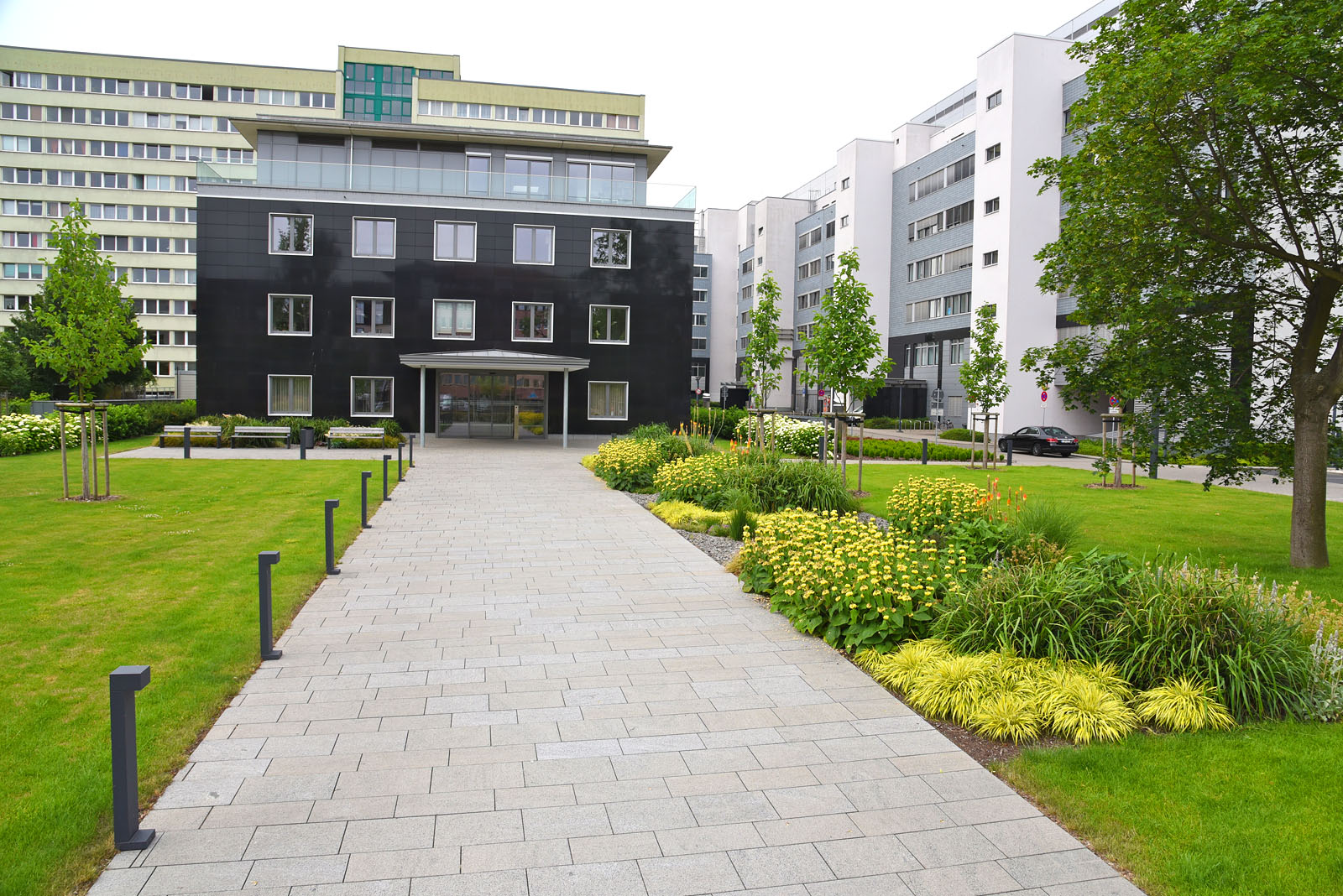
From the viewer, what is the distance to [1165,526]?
48.4 ft

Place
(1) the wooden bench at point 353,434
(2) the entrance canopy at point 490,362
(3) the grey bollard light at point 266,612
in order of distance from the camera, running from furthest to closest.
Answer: (2) the entrance canopy at point 490,362
(1) the wooden bench at point 353,434
(3) the grey bollard light at point 266,612

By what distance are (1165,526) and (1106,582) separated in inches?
366

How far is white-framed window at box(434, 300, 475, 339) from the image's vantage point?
34.3m

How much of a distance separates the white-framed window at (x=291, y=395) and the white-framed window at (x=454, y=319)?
17.0 ft

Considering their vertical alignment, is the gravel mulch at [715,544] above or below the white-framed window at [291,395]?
below

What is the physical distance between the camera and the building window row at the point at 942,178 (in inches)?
2173

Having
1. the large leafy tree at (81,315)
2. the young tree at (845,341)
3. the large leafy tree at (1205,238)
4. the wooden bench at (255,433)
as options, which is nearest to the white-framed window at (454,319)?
the wooden bench at (255,433)

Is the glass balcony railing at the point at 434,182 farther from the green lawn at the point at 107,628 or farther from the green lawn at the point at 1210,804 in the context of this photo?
the green lawn at the point at 1210,804

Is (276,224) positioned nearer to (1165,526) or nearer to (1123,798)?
(1165,526)

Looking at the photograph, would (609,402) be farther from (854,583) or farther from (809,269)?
(809,269)

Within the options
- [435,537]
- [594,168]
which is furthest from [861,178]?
[435,537]

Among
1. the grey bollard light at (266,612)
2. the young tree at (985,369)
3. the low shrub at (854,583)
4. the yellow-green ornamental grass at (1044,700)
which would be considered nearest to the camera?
the yellow-green ornamental grass at (1044,700)

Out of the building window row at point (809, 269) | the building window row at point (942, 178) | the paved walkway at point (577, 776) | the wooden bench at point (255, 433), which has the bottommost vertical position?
the paved walkway at point (577, 776)

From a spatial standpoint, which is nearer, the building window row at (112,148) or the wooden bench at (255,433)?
the wooden bench at (255,433)
